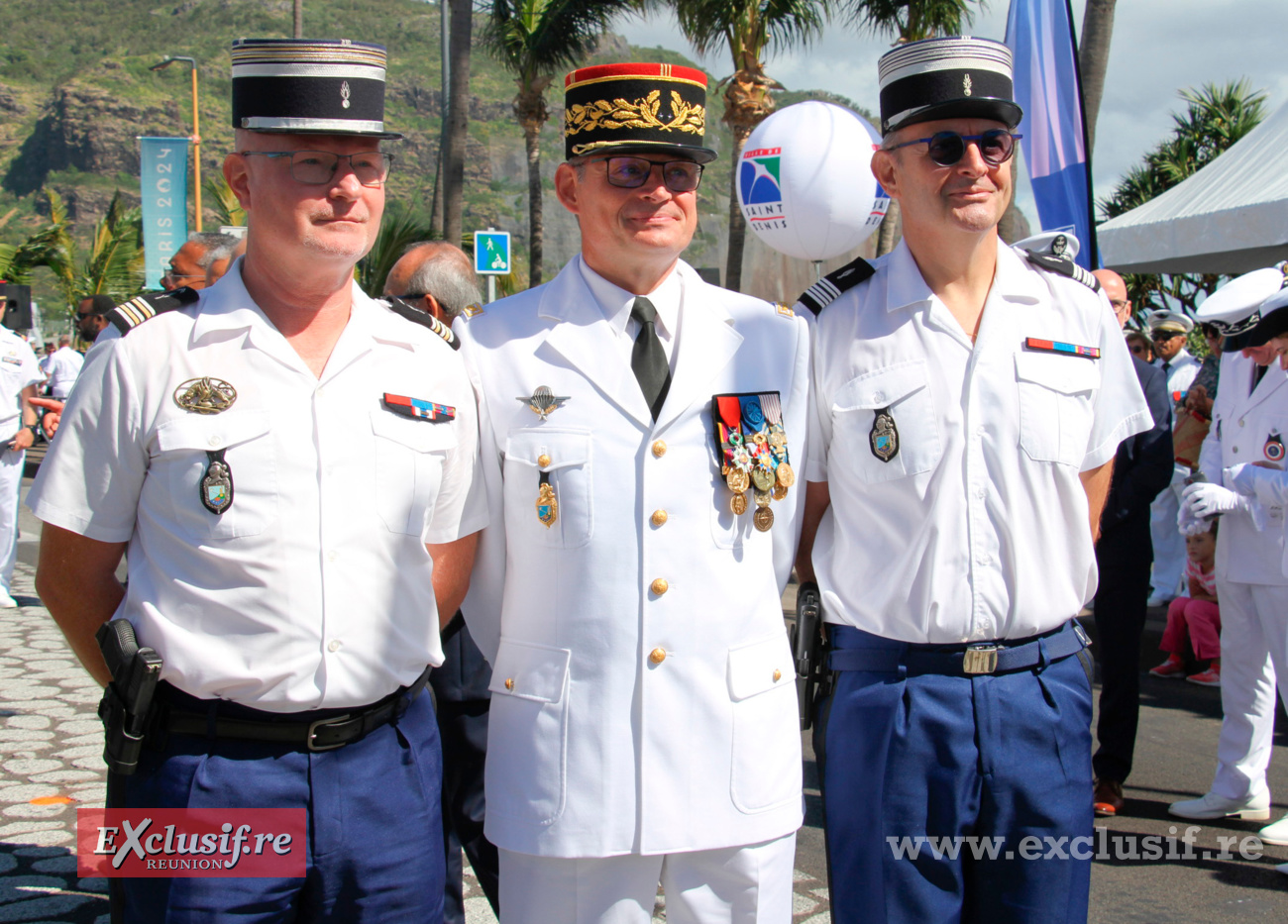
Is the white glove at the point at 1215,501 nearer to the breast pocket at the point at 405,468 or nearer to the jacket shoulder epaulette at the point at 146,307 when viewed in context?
the breast pocket at the point at 405,468

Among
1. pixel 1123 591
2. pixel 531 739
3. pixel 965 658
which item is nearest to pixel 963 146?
pixel 965 658

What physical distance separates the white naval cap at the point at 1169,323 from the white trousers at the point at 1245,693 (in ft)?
15.9

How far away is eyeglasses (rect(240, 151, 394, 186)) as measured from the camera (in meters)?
2.11

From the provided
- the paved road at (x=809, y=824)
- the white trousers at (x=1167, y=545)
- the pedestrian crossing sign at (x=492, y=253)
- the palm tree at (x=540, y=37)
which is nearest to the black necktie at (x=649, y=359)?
the paved road at (x=809, y=824)

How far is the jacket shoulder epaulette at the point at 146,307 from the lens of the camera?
206cm

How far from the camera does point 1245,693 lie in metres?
4.29

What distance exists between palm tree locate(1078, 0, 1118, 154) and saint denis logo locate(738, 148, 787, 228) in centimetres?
244

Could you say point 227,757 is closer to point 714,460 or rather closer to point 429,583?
point 429,583

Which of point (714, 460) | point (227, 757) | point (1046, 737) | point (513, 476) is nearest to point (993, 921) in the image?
point (1046, 737)

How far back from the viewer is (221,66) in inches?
4092

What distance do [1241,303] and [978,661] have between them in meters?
2.71

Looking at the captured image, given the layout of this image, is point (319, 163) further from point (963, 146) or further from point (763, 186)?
point (763, 186)

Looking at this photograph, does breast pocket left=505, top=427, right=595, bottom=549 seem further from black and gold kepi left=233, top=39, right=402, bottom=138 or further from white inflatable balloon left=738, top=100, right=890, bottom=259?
white inflatable balloon left=738, top=100, right=890, bottom=259

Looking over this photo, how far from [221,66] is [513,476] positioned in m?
115
